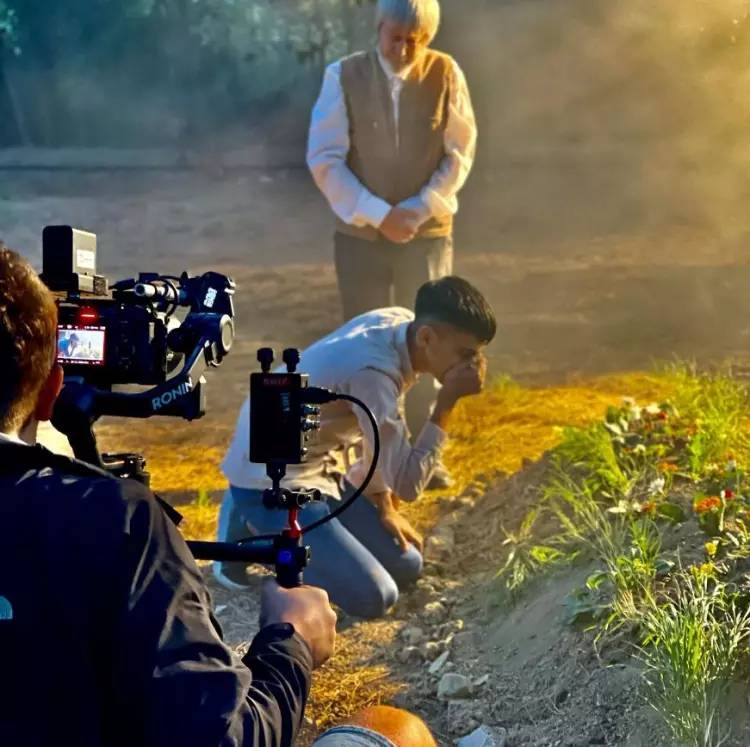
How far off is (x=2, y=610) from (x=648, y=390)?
5.91 m

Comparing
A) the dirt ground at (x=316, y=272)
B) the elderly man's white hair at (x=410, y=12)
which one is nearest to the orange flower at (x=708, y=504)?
the dirt ground at (x=316, y=272)

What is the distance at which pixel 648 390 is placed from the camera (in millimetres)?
7039

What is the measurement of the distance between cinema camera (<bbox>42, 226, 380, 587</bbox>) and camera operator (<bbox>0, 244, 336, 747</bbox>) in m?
0.42

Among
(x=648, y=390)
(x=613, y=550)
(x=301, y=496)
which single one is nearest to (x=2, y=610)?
(x=301, y=496)

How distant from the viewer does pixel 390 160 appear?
18.1 feet

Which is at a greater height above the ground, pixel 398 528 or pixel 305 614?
pixel 305 614

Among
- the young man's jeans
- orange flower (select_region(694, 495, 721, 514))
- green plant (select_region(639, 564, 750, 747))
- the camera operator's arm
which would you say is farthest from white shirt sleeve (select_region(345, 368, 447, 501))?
the camera operator's arm

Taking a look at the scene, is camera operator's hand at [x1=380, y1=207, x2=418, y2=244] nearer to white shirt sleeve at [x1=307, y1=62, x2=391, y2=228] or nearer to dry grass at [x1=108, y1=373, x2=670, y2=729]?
white shirt sleeve at [x1=307, y1=62, x2=391, y2=228]

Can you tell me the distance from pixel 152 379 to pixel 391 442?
6.84ft

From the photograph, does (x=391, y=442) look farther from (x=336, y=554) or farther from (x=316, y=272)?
(x=316, y=272)

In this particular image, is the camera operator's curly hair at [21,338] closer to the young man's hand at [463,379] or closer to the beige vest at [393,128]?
the young man's hand at [463,379]

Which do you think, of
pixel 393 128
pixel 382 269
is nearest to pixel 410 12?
pixel 393 128

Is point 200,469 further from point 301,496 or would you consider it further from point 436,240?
point 301,496

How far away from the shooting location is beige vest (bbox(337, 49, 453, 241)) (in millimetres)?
5391
